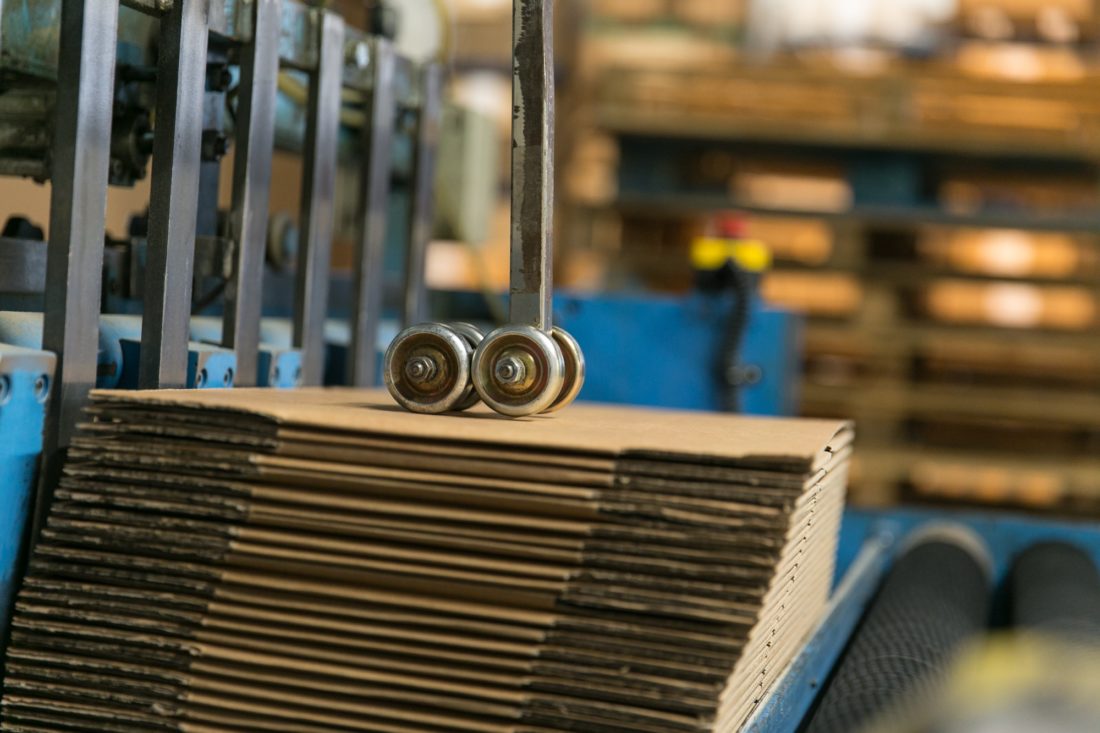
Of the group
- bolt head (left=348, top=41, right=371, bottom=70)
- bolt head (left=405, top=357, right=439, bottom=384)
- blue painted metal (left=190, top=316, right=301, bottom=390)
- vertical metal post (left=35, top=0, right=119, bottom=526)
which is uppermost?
bolt head (left=348, top=41, right=371, bottom=70)

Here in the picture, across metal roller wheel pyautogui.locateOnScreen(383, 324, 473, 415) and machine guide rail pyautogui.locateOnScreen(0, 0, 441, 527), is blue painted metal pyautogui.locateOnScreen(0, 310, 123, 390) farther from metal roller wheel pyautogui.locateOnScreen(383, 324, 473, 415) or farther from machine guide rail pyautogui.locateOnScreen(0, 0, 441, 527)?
metal roller wheel pyautogui.locateOnScreen(383, 324, 473, 415)

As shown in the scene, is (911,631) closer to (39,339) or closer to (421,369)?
(421,369)

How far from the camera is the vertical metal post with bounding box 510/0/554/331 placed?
157 cm

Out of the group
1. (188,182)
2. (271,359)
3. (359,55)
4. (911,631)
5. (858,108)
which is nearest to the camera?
(188,182)

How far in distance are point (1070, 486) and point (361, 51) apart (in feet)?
11.8

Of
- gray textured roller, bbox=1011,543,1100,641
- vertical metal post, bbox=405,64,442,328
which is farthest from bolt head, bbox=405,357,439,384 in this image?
vertical metal post, bbox=405,64,442,328

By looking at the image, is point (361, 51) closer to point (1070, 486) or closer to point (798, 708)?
point (798, 708)

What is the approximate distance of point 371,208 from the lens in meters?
2.54

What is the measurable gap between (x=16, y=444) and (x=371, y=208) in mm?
1142


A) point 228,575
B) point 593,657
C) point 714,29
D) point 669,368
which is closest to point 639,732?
point 593,657

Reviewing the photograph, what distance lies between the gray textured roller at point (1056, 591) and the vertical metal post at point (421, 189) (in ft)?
4.19

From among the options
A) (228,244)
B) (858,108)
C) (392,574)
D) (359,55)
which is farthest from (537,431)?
(858,108)

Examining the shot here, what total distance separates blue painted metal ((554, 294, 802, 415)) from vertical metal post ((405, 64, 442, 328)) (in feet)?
2.07

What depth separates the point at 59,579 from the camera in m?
1.36
